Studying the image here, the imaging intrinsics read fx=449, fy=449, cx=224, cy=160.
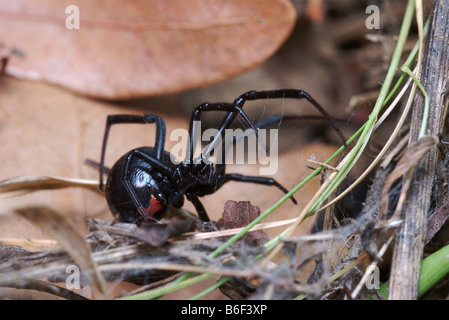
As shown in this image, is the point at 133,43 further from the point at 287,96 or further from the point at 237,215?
the point at 237,215

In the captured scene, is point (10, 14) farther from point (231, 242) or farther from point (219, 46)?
point (231, 242)

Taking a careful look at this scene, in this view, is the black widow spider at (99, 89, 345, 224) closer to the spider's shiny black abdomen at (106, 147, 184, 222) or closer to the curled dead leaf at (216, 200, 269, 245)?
the spider's shiny black abdomen at (106, 147, 184, 222)

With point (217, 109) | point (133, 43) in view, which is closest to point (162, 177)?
point (217, 109)

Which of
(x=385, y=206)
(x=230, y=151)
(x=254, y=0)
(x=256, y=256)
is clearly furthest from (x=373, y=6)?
(x=256, y=256)

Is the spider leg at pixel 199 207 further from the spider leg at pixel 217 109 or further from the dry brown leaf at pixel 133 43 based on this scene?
the dry brown leaf at pixel 133 43

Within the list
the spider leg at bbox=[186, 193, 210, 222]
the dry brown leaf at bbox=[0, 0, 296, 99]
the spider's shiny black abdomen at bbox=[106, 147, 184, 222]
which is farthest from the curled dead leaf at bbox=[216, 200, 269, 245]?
the dry brown leaf at bbox=[0, 0, 296, 99]
